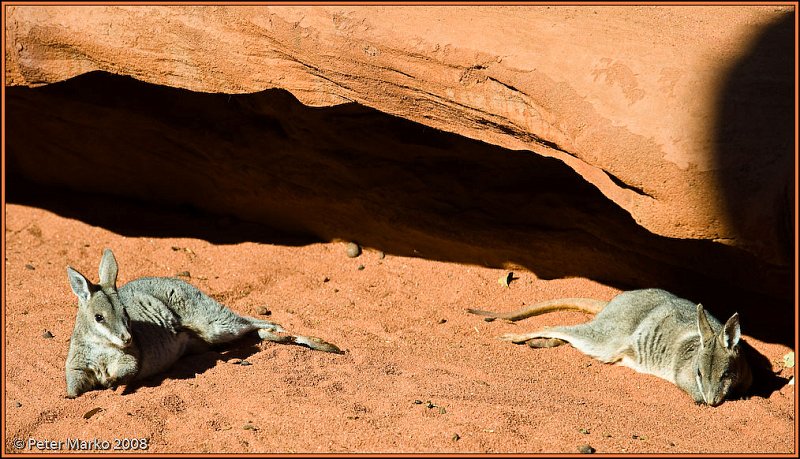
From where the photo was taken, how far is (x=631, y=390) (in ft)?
18.7

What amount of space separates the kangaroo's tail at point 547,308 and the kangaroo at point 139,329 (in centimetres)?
140

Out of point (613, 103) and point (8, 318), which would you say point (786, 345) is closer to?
point (613, 103)

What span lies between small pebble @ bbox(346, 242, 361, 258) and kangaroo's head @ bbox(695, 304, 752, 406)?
2.87m

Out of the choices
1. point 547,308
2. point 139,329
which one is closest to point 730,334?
point 547,308

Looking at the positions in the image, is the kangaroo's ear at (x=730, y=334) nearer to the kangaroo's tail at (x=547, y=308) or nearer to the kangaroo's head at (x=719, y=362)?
the kangaroo's head at (x=719, y=362)

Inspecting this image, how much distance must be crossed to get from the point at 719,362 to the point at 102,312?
386 cm

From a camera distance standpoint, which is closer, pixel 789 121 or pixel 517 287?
pixel 789 121

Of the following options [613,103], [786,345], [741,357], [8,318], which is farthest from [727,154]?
[8,318]

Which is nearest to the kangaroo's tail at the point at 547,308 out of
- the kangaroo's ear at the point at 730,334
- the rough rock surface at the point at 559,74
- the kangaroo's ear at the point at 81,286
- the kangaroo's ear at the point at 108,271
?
the kangaroo's ear at the point at 730,334

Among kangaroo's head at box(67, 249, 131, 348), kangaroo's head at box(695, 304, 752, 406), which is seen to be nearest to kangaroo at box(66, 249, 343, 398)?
kangaroo's head at box(67, 249, 131, 348)

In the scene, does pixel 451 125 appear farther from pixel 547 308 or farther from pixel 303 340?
pixel 547 308

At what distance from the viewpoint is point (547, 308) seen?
6.67 m

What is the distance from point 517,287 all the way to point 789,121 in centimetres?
278

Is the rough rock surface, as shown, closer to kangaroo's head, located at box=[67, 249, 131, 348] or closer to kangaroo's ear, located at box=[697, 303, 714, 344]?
kangaroo's ear, located at box=[697, 303, 714, 344]
